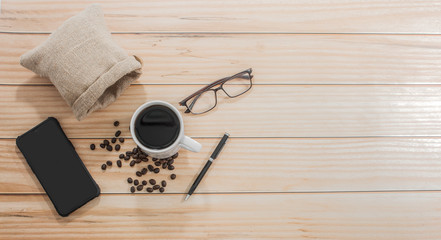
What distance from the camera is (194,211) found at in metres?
0.91

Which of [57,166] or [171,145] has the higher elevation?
[171,145]

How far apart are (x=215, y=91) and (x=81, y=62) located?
38 cm

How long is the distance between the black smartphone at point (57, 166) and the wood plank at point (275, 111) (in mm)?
38

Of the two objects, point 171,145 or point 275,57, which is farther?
point 275,57

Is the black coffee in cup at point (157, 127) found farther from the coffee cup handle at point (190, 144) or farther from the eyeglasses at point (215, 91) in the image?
the eyeglasses at point (215, 91)

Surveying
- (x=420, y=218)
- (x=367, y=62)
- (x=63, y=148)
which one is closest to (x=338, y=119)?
(x=367, y=62)

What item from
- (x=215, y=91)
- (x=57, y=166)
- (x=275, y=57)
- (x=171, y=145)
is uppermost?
(x=275, y=57)

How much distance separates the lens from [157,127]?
2.63ft

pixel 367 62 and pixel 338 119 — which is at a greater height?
pixel 367 62

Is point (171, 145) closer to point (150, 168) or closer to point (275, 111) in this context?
point (150, 168)

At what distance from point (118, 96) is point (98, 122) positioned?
4.0 inches

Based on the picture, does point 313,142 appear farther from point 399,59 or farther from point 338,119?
point 399,59

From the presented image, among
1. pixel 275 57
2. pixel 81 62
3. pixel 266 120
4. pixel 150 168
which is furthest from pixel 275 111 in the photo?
pixel 81 62

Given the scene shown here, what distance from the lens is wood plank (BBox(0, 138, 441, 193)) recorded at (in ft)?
2.99
